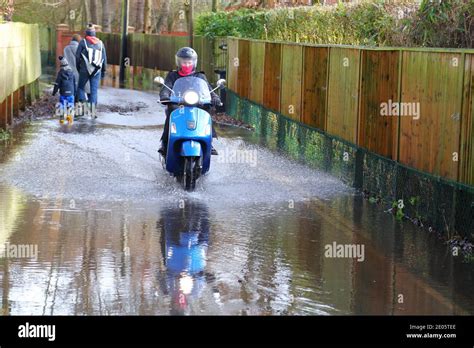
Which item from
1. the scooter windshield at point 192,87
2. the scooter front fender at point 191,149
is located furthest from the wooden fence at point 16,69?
the scooter front fender at point 191,149

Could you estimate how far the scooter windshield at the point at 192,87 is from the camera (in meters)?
14.1

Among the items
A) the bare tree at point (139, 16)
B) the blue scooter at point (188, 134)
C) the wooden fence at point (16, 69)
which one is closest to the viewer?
the blue scooter at point (188, 134)

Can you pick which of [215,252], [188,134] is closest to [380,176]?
[188,134]

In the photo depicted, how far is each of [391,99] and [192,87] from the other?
2578 millimetres

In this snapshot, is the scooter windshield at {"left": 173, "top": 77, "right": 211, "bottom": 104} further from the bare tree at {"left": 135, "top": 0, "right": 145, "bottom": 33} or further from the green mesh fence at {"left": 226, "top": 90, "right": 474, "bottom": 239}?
the bare tree at {"left": 135, "top": 0, "right": 145, "bottom": 33}

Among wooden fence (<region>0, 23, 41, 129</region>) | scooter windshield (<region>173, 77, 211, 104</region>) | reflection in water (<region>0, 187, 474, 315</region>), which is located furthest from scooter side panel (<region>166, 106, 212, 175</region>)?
wooden fence (<region>0, 23, 41, 129</region>)

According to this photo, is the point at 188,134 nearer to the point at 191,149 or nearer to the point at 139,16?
the point at 191,149

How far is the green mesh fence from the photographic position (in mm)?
10695

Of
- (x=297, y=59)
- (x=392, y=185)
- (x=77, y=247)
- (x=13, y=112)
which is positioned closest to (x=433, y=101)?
(x=392, y=185)

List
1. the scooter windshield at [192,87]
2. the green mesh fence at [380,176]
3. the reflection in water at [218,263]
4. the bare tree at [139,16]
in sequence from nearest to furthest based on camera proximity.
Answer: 1. the reflection in water at [218,263]
2. the green mesh fence at [380,176]
3. the scooter windshield at [192,87]
4. the bare tree at [139,16]

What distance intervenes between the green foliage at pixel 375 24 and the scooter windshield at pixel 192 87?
2.69 metres

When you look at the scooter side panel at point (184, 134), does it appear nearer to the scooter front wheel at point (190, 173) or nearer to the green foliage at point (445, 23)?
the scooter front wheel at point (190, 173)

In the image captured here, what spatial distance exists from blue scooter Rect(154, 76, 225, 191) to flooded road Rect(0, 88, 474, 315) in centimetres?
24
